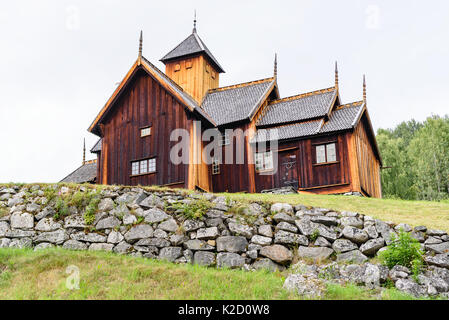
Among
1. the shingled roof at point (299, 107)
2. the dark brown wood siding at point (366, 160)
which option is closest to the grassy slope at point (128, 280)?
the dark brown wood siding at point (366, 160)

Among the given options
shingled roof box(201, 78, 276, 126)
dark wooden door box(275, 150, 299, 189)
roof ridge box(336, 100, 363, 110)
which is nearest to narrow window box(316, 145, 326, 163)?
dark wooden door box(275, 150, 299, 189)

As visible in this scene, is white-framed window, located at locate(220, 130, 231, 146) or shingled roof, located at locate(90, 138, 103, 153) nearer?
white-framed window, located at locate(220, 130, 231, 146)

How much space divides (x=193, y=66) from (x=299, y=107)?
27.4 ft

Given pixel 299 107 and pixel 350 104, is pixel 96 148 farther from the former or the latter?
pixel 350 104

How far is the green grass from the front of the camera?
1648 centimetres

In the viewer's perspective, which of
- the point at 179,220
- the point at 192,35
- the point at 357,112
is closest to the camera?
the point at 179,220

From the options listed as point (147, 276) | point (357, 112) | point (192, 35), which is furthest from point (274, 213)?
point (192, 35)

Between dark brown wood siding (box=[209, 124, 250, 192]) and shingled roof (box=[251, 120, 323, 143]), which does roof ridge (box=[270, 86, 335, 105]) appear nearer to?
shingled roof (box=[251, 120, 323, 143])

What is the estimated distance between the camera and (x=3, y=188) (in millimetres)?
18000

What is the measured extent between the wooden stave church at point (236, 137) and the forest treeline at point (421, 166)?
11376 millimetres

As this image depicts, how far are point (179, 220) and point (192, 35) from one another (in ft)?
70.7

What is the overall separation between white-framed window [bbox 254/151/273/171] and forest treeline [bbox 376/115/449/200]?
15.1 meters

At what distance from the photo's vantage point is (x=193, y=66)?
3247 centimetres
